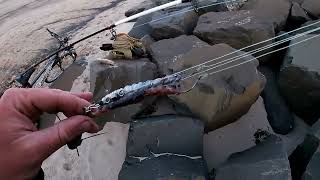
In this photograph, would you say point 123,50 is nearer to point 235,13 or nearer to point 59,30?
point 235,13

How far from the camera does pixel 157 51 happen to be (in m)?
4.68

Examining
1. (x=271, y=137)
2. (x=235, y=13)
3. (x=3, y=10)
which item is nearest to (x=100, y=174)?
(x=271, y=137)

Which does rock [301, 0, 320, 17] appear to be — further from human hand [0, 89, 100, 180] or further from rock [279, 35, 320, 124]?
human hand [0, 89, 100, 180]

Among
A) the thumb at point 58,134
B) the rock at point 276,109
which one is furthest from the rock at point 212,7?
the thumb at point 58,134

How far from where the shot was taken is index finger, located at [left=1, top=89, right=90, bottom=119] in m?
2.40

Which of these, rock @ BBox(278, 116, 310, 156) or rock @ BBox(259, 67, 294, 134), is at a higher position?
rock @ BBox(259, 67, 294, 134)

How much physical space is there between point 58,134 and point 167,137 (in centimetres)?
136

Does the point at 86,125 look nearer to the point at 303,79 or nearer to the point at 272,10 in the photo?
the point at 303,79

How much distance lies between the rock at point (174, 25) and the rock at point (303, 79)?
1.44 m

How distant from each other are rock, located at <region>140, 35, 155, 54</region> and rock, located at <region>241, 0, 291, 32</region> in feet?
4.03

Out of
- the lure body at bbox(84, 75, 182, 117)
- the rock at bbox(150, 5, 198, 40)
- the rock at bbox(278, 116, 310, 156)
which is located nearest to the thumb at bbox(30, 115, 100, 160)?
the lure body at bbox(84, 75, 182, 117)

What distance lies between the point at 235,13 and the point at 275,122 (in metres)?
1.44

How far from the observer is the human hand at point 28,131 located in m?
2.29

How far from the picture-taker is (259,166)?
125 inches
